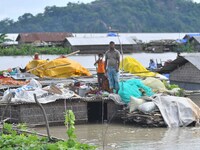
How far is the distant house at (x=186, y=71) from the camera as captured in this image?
1717 cm

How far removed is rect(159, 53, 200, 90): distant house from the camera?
1717 centimetres

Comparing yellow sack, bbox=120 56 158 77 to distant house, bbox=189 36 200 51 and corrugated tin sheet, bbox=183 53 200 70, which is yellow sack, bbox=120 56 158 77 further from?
distant house, bbox=189 36 200 51

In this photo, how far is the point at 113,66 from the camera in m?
13.8

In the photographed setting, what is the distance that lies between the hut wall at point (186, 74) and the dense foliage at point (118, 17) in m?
81.3

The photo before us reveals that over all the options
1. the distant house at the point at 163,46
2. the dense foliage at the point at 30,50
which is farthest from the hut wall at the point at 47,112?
the distant house at the point at 163,46

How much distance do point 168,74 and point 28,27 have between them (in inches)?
3734

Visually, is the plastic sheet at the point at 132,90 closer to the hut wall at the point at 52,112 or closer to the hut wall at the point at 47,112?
the hut wall at the point at 52,112

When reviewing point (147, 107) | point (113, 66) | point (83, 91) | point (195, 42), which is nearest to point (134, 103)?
point (147, 107)

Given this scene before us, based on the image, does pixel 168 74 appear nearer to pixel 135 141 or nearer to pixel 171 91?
pixel 171 91

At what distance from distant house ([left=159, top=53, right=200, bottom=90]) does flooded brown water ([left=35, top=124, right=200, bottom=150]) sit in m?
4.55

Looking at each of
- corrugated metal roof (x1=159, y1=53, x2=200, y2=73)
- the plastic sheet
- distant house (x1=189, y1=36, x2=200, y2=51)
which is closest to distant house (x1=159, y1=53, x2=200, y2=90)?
corrugated metal roof (x1=159, y1=53, x2=200, y2=73)

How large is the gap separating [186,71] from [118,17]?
278 ft

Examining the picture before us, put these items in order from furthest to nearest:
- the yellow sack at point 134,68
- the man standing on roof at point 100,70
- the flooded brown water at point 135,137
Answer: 1. the yellow sack at point 134,68
2. the man standing on roof at point 100,70
3. the flooded brown water at point 135,137

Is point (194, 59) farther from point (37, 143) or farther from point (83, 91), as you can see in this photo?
point (37, 143)
